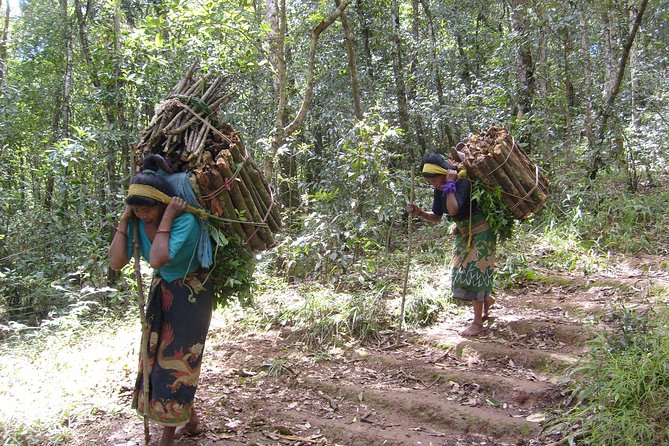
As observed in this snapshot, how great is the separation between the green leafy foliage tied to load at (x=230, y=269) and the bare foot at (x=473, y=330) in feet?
8.14

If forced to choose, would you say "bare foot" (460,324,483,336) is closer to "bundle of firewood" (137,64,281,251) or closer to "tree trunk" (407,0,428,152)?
"bundle of firewood" (137,64,281,251)

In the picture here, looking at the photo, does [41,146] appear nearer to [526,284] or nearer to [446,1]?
[446,1]

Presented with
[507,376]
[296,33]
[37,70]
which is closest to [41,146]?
[37,70]

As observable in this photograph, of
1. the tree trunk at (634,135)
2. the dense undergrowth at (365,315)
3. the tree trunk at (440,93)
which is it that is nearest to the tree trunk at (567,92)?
the tree trunk at (634,135)

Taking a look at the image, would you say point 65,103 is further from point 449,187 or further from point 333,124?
point 449,187

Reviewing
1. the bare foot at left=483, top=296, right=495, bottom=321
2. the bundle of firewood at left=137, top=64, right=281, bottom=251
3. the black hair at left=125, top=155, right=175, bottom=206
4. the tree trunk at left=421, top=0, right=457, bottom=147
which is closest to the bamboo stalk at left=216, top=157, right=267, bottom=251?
the bundle of firewood at left=137, top=64, right=281, bottom=251

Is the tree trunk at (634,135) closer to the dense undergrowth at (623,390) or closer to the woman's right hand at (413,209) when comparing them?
the woman's right hand at (413,209)

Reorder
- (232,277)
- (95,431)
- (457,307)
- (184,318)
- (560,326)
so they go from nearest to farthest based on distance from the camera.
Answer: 1. (184,318)
2. (232,277)
3. (95,431)
4. (560,326)
5. (457,307)

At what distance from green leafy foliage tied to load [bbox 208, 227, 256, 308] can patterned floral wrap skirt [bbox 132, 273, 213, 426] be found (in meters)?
0.22

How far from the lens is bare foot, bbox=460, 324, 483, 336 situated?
5.14 meters

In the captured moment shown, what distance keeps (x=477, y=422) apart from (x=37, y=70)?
1360 cm

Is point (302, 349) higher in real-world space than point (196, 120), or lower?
lower

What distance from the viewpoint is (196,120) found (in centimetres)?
373

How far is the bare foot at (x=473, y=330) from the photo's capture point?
514 centimetres
